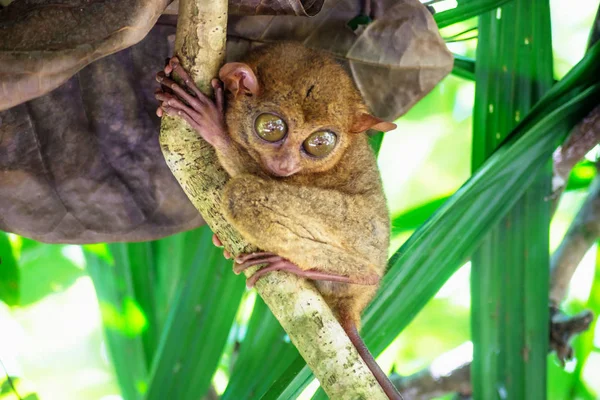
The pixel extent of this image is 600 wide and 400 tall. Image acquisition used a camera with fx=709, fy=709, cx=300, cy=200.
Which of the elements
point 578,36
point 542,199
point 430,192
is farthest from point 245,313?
point 578,36

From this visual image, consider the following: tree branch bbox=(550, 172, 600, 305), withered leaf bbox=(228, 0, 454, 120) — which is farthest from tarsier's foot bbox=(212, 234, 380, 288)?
tree branch bbox=(550, 172, 600, 305)

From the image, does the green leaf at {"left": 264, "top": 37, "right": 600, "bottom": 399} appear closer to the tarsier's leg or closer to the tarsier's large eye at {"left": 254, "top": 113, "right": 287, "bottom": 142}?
the tarsier's leg

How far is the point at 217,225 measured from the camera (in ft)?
6.79

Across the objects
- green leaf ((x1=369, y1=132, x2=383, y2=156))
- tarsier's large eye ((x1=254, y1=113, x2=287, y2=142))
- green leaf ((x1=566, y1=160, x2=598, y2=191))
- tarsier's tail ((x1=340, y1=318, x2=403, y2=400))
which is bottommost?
tarsier's tail ((x1=340, y1=318, x2=403, y2=400))

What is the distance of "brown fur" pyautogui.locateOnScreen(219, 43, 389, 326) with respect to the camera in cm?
230

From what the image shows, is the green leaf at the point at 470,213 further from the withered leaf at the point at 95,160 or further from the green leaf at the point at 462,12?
the withered leaf at the point at 95,160

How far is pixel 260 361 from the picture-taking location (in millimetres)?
3020

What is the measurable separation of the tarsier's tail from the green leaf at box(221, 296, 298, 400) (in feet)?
2.18

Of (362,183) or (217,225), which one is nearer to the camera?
(217,225)

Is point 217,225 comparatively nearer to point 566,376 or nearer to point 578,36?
point 566,376

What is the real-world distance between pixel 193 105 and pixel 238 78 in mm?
212

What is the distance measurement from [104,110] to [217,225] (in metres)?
0.71

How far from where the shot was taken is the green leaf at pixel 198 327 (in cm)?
310

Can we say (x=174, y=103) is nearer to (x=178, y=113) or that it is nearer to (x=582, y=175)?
(x=178, y=113)
